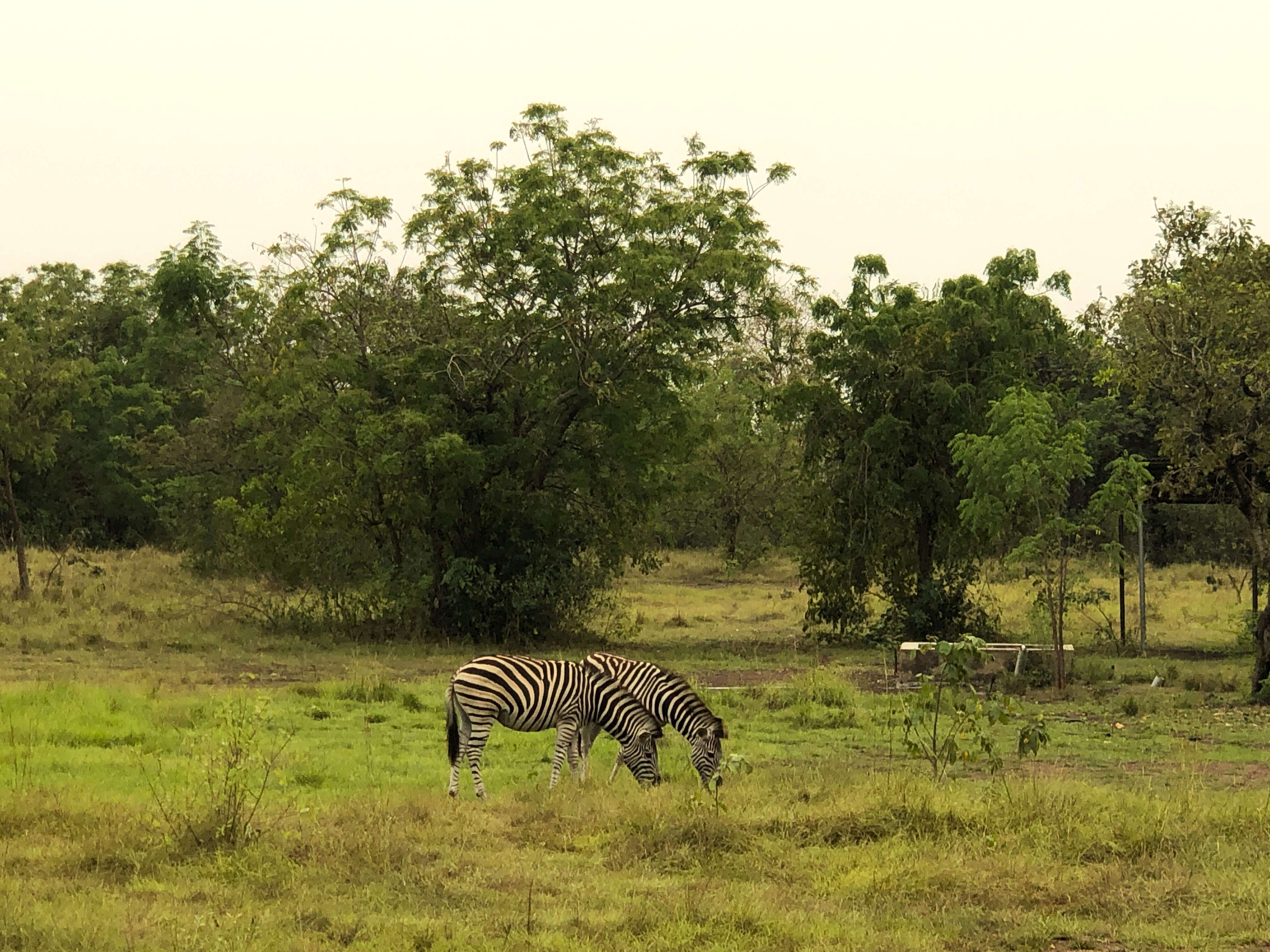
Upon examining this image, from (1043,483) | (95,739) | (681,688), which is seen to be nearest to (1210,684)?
(1043,483)

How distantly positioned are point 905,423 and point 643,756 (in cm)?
1412

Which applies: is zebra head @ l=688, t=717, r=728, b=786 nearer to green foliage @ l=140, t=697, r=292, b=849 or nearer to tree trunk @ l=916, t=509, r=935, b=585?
green foliage @ l=140, t=697, r=292, b=849

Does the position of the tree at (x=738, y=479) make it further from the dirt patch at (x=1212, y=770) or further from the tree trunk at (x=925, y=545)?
the dirt patch at (x=1212, y=770)

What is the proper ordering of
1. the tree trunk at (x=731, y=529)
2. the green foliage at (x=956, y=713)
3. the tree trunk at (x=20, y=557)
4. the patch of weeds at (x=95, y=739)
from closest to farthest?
the green foliage at (x=956, y=713)
the patch of weeds at (x=95, y=739)
the tree trunk at (x=20, y=557)
the tree trunk at (x=731, y=529)

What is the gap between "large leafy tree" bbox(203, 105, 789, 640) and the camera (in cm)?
2448

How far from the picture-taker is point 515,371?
24969 mm

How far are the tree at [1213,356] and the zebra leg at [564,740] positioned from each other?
10292mm

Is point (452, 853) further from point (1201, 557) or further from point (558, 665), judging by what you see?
point (1201, 557)

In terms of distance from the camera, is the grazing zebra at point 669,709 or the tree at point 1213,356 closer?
the grazing zebra at point 669,709

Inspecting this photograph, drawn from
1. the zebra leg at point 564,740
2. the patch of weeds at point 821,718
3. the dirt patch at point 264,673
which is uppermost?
the zebra leg at point 564,740

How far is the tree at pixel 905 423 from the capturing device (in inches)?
985

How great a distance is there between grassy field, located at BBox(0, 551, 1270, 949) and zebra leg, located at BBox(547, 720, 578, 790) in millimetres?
362

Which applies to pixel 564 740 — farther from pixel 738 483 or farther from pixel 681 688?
pixel 738 483

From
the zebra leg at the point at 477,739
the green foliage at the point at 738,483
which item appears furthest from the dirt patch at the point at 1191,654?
the zebra leg at the point at 477,739
